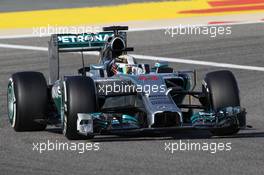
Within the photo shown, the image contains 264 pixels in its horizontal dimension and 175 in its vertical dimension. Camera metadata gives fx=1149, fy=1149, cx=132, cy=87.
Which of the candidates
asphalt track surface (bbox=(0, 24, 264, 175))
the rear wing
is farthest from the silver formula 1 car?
the rear wing

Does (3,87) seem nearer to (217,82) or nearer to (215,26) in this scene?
(217,82)

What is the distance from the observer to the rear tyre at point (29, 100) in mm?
15961

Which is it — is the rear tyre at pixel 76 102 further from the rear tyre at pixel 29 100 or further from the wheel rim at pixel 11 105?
the wheel rim at pixel 11 105

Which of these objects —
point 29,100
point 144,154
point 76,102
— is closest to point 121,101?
point 76,102

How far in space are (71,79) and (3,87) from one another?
5.98 meters

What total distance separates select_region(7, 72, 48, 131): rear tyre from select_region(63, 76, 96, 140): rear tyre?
1104 millimetres

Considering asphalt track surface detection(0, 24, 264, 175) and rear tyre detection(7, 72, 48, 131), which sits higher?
rear tyre detection(7, 72, 48, 131)

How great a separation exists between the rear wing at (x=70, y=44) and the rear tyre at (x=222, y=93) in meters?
2.34

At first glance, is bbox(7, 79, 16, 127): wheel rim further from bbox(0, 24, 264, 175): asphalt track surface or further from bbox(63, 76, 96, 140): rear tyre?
bbox(63, 76, 96, 140): rear tyre

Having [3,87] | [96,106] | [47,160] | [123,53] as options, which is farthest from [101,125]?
[3,87]

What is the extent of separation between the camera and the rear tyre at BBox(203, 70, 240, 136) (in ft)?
50.5

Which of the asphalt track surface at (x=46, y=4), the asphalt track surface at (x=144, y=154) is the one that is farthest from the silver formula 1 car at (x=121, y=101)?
the asphalt track surface at (x=46, y=4)

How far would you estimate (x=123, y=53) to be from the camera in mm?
17281

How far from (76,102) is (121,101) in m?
1.07
